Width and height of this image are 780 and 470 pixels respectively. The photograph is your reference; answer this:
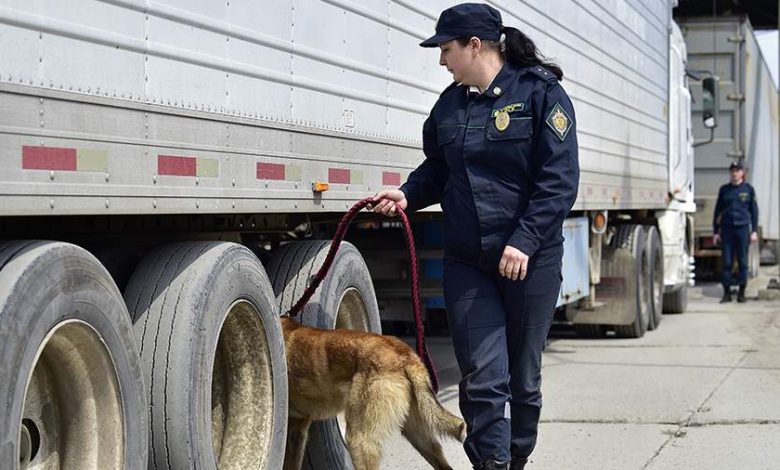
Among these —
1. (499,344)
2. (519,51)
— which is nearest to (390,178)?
(519,51)

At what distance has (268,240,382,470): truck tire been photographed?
6.16m

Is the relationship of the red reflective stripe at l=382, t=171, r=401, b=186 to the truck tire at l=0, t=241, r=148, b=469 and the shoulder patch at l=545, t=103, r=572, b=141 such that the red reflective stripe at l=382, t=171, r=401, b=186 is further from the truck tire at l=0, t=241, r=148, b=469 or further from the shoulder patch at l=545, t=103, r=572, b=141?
the truck tire at l=0, t=241, r=148, b=469

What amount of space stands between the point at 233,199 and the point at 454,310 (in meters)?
0.99

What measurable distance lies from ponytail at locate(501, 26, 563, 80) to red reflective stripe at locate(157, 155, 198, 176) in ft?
4.56

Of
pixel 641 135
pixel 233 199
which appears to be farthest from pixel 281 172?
pixel 641 135

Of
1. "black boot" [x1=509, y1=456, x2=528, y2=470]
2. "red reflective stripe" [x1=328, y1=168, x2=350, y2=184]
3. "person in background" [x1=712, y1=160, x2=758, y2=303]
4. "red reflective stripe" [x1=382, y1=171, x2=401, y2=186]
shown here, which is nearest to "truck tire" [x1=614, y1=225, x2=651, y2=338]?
"person in background" [x1=712, y1=160, x2=758, y2=303]

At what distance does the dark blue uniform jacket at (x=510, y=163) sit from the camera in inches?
206

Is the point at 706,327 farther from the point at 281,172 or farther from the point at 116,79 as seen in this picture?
the point at 116,79

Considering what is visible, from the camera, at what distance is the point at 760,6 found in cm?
2592

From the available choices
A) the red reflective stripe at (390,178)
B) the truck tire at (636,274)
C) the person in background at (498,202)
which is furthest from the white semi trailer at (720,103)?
the person in background at (498,202)

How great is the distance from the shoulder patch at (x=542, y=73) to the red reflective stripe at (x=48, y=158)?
2.09 m

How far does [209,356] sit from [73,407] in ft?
2.72

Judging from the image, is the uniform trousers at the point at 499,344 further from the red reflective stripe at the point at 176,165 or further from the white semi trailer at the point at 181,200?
the red reflective stripe at the point at 176,165

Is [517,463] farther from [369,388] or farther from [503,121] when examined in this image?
[503,121]
